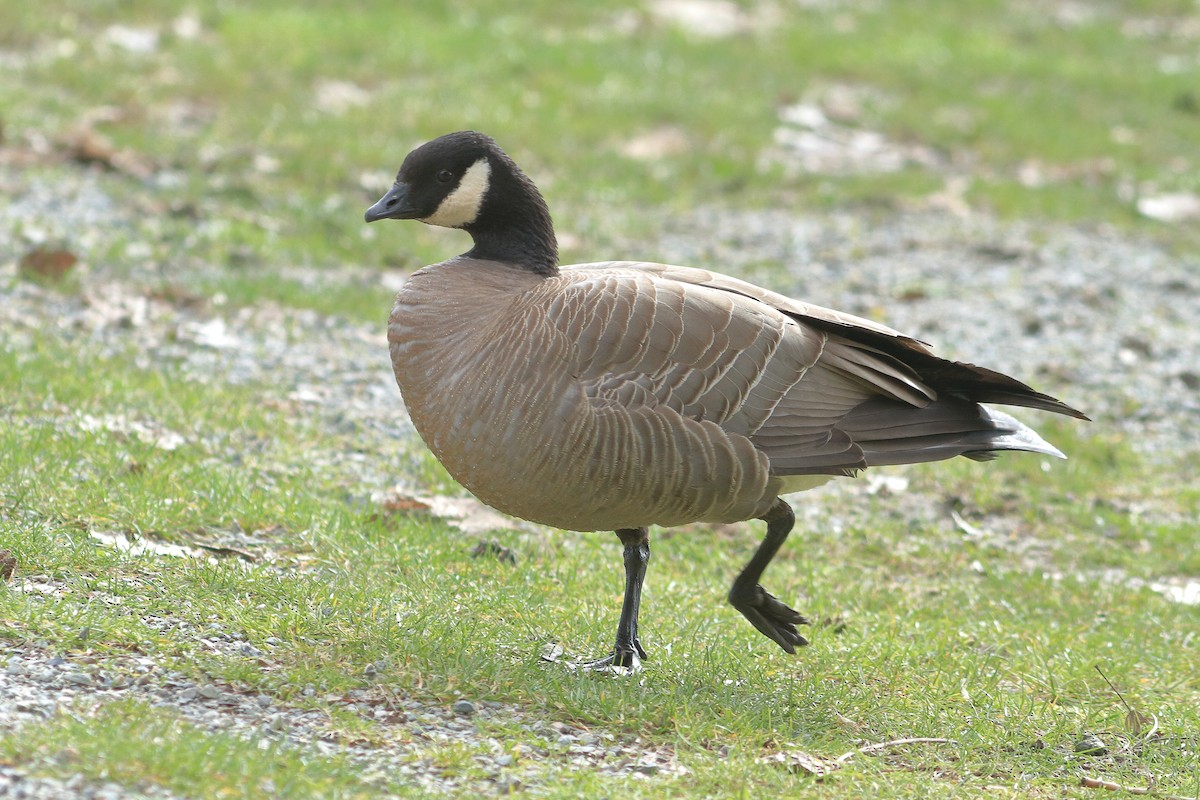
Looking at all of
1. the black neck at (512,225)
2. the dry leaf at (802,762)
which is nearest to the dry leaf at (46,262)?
the black neck at (512,225)

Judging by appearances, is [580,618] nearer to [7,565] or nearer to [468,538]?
[468,538]

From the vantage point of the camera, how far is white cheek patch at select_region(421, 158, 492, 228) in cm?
593

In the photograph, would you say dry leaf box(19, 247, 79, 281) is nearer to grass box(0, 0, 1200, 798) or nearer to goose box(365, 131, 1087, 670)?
grass box(0, 0, 1200, 798)

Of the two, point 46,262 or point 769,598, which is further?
point 46,262

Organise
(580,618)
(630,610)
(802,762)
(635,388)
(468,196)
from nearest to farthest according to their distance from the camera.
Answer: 1. (802,762)
2. (635,388)
3. (630,610)
4. (468,196)
5. (580,618)

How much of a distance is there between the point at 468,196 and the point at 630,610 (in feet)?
6.16

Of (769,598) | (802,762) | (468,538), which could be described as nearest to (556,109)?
(468,538)

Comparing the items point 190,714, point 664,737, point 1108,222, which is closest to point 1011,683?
point 664,737

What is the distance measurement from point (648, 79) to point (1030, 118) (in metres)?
4.19

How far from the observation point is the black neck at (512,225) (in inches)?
235

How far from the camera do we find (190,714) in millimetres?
4574

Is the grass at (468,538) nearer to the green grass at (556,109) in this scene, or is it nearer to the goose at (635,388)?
the green grass at (556,109)

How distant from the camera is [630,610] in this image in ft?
18.7

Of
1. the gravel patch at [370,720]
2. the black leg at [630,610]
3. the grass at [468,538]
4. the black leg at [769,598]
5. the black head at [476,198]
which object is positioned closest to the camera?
the gravel patch at [370,720]
